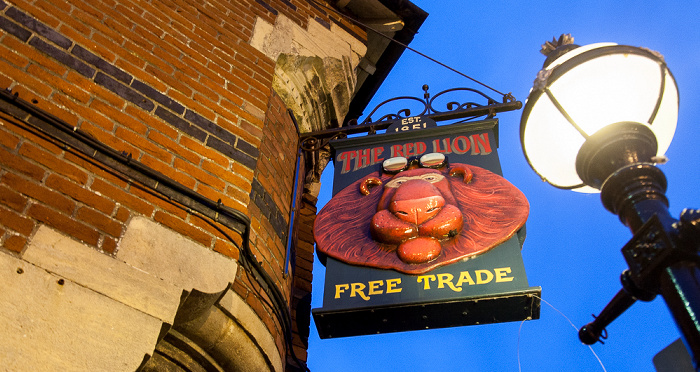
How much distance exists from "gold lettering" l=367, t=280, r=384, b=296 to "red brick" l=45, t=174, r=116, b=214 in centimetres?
145

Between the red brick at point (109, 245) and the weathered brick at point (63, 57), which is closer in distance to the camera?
the red brick at point (109, 245)

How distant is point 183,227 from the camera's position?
10.1 feet

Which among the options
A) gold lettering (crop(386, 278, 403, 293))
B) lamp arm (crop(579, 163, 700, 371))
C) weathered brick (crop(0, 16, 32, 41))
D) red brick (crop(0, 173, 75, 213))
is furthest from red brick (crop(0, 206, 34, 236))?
lamp arm (crop(579, 163, 700, 371))

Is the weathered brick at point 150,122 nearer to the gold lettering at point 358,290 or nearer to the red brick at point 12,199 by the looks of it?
the red brick at point 12,199

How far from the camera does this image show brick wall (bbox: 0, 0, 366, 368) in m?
2.75

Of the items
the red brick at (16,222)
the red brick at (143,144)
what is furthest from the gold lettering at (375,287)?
the red brick at (16,222)

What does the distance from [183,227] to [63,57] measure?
1.19 meters

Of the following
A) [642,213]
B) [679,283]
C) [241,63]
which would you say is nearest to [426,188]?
[241,63]

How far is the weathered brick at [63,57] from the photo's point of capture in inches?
129

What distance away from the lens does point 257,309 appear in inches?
131

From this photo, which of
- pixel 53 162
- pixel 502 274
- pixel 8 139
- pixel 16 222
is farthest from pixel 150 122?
pixel 502 274

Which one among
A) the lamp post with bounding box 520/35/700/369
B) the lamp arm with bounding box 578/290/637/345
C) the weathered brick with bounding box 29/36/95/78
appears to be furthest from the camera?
the weathered brick with bounding box 29/36/95/78

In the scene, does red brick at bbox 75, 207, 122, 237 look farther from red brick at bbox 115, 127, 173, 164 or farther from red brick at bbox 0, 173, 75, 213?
red brick at bbox 115, 127, 173, 164

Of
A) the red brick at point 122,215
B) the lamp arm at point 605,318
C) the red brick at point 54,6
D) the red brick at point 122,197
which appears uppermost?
the red brick at point 54,6
